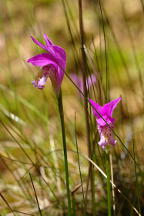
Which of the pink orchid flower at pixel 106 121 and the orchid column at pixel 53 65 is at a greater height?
the orchid column at pixel 53 65

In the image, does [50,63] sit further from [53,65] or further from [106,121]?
[106,121]

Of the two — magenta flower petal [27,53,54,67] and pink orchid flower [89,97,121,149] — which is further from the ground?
magenta flower petal [27,53,54,67]

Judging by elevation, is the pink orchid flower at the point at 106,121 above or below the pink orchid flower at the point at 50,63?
below

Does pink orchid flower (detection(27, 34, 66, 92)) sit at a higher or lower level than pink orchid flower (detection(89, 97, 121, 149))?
higher

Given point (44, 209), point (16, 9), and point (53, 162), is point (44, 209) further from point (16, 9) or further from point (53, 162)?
point (16, 9)

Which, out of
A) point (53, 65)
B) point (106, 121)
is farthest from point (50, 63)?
point (106, 121)

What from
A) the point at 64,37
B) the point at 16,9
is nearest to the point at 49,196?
the point at 64,37

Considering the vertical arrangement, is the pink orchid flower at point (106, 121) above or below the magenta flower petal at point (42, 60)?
below

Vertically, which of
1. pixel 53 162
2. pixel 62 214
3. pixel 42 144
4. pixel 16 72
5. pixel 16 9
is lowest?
pixel 62 214
